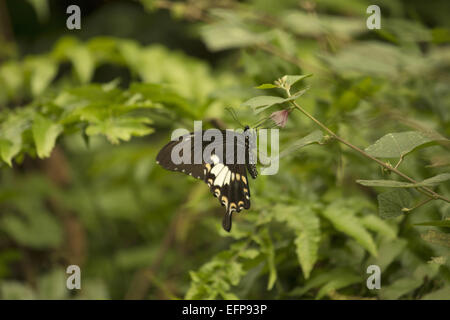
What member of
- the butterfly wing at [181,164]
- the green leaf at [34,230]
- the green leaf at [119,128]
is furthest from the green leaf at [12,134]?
the green leaf at [34,230]

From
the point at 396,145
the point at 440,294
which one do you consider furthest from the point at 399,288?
the point at 396,145

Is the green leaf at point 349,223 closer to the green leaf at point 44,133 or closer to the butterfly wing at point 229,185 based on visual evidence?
the butterfly wing at point 229,185

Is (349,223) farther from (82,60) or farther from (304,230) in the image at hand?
(82,60)

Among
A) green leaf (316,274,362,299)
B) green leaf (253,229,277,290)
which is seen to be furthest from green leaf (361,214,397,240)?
green leaf (253,229,277,290)

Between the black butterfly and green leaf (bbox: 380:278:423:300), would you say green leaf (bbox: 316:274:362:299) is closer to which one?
green leaf (bbox: 380:278:423:300)
